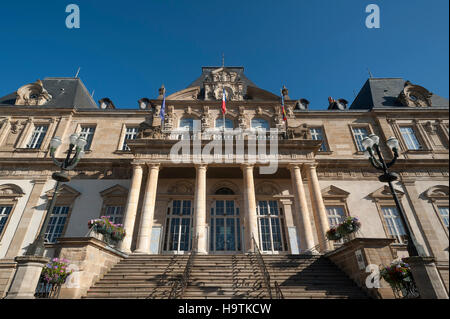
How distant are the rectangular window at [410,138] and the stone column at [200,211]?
14.2m

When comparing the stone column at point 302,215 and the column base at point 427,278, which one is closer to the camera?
the column base at point 427,278

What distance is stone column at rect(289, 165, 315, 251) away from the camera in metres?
11.4

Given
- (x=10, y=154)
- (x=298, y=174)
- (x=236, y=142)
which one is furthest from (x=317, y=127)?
(x=10, y=154)

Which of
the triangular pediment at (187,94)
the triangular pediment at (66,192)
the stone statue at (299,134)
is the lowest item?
the triangular pediment at (66,192)

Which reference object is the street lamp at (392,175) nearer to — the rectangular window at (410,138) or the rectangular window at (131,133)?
the rectangular window at (410,138)

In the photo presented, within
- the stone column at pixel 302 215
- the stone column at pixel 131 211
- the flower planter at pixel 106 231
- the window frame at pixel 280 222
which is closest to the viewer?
the flower planter at pixel 106 231

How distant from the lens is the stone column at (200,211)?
36.1ft

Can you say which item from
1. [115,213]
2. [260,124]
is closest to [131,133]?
[115,213]

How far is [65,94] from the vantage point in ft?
64.3

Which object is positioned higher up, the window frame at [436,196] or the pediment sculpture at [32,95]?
the pediment sculpture at [32,95]

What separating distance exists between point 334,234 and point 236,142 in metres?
6.67

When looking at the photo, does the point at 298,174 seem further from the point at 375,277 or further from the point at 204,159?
the point at 375,277

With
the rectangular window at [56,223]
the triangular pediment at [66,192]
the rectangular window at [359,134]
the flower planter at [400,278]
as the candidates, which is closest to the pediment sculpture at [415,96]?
the rectangular window at [359,134]

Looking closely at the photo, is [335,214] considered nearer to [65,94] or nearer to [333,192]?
[333,192]
